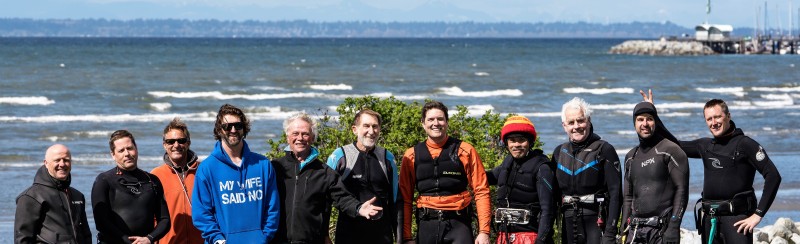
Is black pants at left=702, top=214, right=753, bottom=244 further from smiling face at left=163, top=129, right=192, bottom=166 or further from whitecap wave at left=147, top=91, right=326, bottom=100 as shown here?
whitecap wave at left=147, top=91, right=326, bottom=100

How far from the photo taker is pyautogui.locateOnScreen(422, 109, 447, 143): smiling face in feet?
25.2

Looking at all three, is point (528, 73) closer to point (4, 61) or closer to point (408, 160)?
point (4, 61)

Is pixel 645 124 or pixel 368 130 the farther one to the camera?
pixel 645 124

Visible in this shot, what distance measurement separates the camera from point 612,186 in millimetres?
7559

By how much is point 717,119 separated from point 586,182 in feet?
3.48

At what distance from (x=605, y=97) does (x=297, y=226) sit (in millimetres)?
42068

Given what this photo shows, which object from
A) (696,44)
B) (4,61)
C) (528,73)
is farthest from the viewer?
(696,44)

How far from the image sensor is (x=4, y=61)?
81.1 m

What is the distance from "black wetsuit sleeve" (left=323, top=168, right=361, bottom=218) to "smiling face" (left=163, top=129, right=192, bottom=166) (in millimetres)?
1154

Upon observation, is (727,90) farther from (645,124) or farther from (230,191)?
(230,191)

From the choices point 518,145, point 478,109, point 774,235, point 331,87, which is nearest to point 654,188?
point 518,145

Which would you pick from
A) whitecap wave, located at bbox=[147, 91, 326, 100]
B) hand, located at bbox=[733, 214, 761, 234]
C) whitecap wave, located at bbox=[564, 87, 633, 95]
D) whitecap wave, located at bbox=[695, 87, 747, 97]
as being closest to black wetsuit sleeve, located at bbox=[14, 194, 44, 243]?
hand, located at bbox=[733, 214, 761, 234]

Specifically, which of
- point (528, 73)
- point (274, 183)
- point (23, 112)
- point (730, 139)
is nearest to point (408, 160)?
point (274, 183)

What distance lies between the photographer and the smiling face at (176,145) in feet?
25.0
